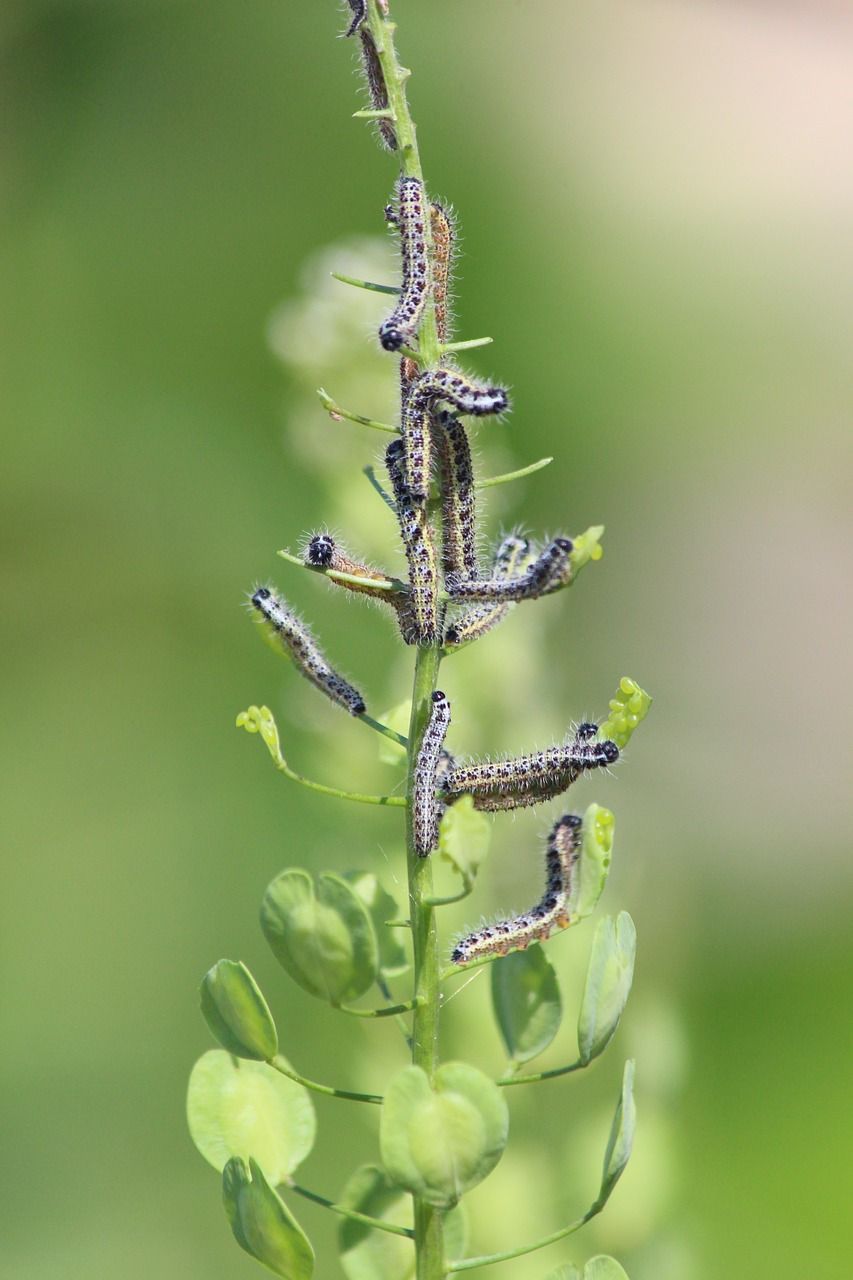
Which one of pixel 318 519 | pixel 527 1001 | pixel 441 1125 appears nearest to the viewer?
pixel 441 1125

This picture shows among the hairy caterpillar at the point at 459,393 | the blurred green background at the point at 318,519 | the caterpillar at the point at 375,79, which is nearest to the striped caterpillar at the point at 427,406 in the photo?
the hairy caterpillar at the point at 459,393

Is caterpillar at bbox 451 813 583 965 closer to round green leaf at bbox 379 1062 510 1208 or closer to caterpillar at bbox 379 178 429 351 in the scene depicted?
round green leaf at bbox 379 1062 510 1208

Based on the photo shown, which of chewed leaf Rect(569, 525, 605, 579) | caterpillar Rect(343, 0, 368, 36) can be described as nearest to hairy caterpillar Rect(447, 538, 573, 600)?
chewed leaf Rect(569, 525, 605, 579)

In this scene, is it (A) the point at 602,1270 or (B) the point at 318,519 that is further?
(B) the point at 318,519

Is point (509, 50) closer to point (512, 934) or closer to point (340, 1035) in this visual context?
point (340, 1035)

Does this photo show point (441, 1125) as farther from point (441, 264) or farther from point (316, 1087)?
point (441, 264)

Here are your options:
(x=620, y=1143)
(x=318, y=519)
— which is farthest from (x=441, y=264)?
(x=318, y=519)

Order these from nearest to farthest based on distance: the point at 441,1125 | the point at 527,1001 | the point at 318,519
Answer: the point at 441,1125, the point at 527,1001, the point at 318,519
